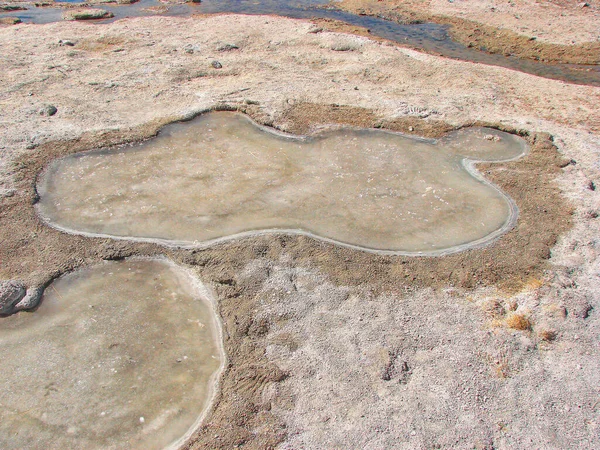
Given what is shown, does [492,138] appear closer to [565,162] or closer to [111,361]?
[565,162]

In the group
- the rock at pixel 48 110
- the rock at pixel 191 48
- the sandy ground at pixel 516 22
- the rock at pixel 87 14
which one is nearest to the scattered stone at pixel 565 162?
the sandy ground at pixel 516 22

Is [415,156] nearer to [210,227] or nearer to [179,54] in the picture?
[210,227]

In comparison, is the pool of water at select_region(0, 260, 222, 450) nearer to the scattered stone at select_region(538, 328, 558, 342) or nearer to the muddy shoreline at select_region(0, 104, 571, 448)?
the muddy shoreline at select_region(0, 104, 571, 448)

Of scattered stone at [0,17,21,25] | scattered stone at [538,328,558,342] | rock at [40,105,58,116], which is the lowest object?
scattered stone at [538,328,558,342]

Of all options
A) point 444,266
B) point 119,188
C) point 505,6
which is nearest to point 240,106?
point 119,188

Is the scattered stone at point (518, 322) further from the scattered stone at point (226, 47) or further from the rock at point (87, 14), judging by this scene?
the rock at point (87, 14)

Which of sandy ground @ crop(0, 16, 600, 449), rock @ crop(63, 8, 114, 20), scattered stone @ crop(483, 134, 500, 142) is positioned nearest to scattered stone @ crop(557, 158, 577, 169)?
sandy ground @ crop(0, 16, 600, 449)

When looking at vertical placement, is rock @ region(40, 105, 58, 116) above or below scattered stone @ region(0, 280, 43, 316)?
above
